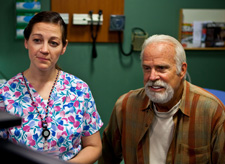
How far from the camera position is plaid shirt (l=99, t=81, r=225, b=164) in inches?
57.4

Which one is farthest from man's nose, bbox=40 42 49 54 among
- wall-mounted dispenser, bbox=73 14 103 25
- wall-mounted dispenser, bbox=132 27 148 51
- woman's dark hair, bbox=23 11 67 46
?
wall-mounted dispenser, bbox=132 27 148 51

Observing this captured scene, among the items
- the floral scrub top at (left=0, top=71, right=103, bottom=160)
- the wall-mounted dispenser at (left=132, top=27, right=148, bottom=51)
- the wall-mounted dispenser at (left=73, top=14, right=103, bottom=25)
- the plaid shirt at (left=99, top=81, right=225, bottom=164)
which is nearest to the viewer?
the floral scrub top at (left=0, top=71, right=103, bottom=160)

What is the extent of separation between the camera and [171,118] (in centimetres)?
153

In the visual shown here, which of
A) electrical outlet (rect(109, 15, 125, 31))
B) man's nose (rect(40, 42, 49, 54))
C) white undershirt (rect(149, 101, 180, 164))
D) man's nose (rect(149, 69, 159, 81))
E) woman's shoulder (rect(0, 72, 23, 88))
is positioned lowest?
white undershirt (rect(149, 101, 180, 164))

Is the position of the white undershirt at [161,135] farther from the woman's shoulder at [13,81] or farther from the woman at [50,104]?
the woman's shoulder at [13,81]

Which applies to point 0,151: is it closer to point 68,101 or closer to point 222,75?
point 68,101

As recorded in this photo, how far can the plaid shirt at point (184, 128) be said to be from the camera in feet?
4.78

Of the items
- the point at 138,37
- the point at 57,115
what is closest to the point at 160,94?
the point at 57,115

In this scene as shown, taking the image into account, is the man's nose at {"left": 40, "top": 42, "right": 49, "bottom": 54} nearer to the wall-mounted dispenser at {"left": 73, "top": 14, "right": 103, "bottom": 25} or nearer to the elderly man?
the elderly man

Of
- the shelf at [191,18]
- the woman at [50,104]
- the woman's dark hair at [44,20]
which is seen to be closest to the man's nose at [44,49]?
the woman at [50,104]

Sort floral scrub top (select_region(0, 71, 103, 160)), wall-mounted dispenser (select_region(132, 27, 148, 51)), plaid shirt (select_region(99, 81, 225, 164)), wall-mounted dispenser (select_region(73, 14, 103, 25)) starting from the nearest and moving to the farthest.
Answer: floral scrub top (select_region(0, 71, 103, 160)), plaid shirt (select_region(99, 81, 225, 164)), wall-mounted dispenser (select_region(73, 14, 103, 25)), wall-mounted dispenser (select_region(132, 27, 148, 51))

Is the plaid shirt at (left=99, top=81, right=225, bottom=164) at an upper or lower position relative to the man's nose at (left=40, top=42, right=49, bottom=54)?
lower

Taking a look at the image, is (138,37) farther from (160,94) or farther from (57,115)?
(57,115)

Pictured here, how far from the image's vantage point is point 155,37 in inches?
61.9
